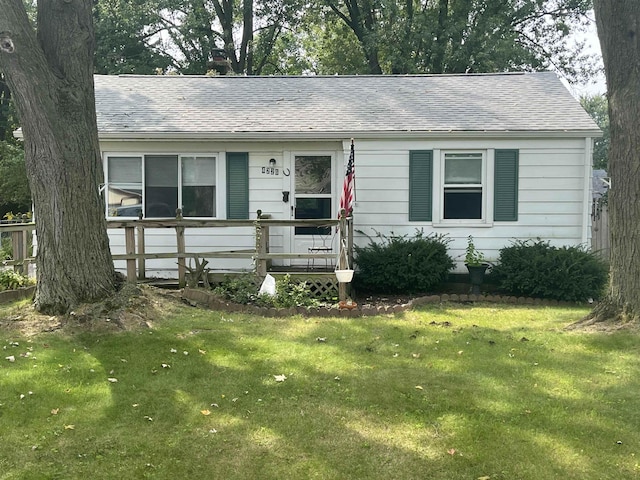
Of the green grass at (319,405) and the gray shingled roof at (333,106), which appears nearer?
the green grass at (319,405)

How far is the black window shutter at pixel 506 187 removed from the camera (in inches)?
402

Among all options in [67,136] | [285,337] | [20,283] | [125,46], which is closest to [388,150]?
[285,337]

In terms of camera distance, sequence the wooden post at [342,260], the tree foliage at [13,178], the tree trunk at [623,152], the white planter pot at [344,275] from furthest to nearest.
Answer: the tree foliage at [13,178] → the wooden post at [342,260] → the white planter pot at [344,275] → the tree trunk at [623,152]

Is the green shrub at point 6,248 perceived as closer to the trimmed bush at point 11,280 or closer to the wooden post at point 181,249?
the trimmed bush at point 11,280

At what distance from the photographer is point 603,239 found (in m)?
14.4

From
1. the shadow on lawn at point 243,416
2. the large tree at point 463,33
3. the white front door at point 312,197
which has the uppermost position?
the large tree at point 463,33

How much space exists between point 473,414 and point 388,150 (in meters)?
6.83

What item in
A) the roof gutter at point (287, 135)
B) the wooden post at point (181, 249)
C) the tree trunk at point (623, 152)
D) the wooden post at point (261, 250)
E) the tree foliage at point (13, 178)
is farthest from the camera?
the tree foliage at point (13, 178)

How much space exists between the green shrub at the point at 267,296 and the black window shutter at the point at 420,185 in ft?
8.95

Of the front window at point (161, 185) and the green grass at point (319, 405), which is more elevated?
the front window at point (161, 185)

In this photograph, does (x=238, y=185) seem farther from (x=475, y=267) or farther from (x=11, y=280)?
(x=475, y=267)

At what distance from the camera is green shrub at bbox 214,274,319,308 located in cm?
818

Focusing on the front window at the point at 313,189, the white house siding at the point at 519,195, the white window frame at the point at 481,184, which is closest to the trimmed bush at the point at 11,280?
the front window at the point at 313,189

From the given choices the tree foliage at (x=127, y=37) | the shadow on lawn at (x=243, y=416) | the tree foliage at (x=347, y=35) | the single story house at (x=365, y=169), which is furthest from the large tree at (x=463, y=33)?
the shadow on lawn at (x=243, y=416)
